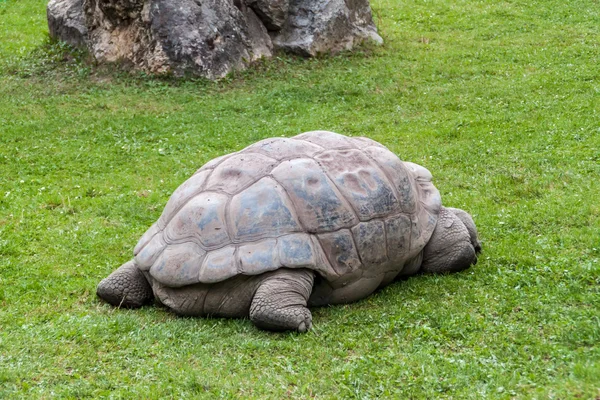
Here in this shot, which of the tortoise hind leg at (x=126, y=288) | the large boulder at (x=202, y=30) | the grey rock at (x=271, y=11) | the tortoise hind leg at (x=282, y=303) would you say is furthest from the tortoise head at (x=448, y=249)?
the grey rock at (x=271, y=11)

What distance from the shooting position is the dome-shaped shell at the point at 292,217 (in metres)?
5.85

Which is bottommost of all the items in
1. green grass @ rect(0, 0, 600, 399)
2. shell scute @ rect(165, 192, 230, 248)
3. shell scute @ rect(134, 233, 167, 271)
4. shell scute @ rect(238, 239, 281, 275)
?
green grass @ rect(0, 0, 600, 399)

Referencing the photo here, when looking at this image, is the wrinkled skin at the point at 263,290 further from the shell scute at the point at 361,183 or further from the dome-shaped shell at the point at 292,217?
the shell scute at the point at 361,183

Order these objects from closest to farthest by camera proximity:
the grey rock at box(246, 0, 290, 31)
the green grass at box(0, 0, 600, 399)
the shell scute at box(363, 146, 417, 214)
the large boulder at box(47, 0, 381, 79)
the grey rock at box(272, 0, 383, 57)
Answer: the green grass at box(0, 0, 600, 399) < the shell scute at box(363, 146, 417, 214) < the large boulder at box(47, 0, 381, 79) < the grey rock at box(246, 0, 290, 31) < the grey rock at box(272, 0, 383, 57)

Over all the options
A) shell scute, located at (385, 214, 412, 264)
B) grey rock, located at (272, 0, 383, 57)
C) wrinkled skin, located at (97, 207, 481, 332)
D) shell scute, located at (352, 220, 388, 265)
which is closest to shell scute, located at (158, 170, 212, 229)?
wrinkled skin, located at (97, 207, 481, 332)

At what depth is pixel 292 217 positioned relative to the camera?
19.5 ft

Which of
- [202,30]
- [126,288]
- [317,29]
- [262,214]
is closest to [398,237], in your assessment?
[262,214]

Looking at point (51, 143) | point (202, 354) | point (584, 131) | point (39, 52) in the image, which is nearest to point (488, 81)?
point (584, 131)

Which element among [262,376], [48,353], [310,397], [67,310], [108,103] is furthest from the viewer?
[108,103]

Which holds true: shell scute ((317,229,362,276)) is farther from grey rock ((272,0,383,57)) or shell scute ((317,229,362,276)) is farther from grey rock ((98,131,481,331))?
grey rock ((272,0,383,57))

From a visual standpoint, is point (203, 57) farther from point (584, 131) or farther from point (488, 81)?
point (584, 131)

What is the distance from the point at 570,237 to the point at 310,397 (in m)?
3.41

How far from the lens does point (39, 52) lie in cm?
1574

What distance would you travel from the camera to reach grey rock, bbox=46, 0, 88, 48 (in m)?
15.4
